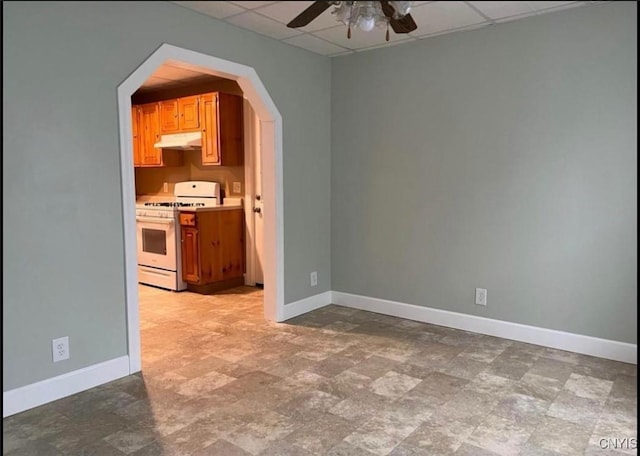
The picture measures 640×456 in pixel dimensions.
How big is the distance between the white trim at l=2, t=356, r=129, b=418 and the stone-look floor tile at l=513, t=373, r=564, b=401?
2242mm

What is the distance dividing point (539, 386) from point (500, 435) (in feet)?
2.04

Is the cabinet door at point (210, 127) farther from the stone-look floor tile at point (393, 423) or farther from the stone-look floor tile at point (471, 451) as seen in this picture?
the stone-look floor tile at point (471, 451)

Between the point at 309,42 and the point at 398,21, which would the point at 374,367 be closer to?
the point at 309,42

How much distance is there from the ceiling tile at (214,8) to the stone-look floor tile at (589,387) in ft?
8.60

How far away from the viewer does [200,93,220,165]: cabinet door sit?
469 centimetres

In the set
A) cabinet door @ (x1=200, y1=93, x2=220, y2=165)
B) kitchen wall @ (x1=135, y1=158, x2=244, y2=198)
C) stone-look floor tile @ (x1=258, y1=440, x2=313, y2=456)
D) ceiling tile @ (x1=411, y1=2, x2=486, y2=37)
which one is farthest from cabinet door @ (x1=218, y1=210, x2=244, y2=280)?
ceiling tile @ (x1=411, y1=2, x2=486, y2=37)

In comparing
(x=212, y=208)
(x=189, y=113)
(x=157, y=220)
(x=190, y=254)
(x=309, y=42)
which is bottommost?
(x=190, y=254)

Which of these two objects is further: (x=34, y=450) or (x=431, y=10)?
(x=34, y=450)

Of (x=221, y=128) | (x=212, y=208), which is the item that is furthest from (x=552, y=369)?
(x=221, y=128)

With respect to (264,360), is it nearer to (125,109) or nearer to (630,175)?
(125,109)

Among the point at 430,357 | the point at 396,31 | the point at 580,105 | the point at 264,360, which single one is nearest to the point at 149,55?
the point at 396,31

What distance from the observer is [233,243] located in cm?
495

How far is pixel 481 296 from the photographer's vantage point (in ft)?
10.9

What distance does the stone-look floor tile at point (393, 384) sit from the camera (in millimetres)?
2477
